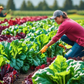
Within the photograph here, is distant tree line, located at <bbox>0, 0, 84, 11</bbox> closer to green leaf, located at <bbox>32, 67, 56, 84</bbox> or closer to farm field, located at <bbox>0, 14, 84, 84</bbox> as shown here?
farm field, located at <bbox>0, 14, 84, 84</bbox>

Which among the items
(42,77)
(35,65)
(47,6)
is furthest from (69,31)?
(47,6)

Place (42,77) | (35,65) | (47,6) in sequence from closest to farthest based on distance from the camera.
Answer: (42,77)
(35,65)
(47,6)

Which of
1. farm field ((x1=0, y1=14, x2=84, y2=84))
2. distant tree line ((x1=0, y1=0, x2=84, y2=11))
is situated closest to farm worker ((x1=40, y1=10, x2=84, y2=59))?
farm field ((x1=0, y1=14, x2=84, y2=84))

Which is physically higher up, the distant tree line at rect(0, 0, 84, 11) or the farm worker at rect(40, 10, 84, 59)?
the farm worker at rect(40, 10, 84, 59)

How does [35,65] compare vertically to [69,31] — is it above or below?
below

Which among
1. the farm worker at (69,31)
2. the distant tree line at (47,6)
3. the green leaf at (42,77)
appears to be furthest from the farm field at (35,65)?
the distant tree line at (47,6)

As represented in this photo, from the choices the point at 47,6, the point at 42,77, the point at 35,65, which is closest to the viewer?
the point at 42,77

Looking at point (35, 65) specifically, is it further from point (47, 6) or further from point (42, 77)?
point (47, 6)

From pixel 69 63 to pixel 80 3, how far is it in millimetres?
68017

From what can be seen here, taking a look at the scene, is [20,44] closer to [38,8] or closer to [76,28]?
[76,28]

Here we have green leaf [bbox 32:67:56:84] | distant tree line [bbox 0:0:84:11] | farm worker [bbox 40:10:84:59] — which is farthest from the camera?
distant tree line [bbox 0:0:84:11]

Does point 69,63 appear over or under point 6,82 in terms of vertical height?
over

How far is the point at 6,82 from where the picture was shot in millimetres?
3020

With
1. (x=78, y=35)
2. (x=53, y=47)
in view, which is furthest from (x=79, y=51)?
(x=53, y=47)
